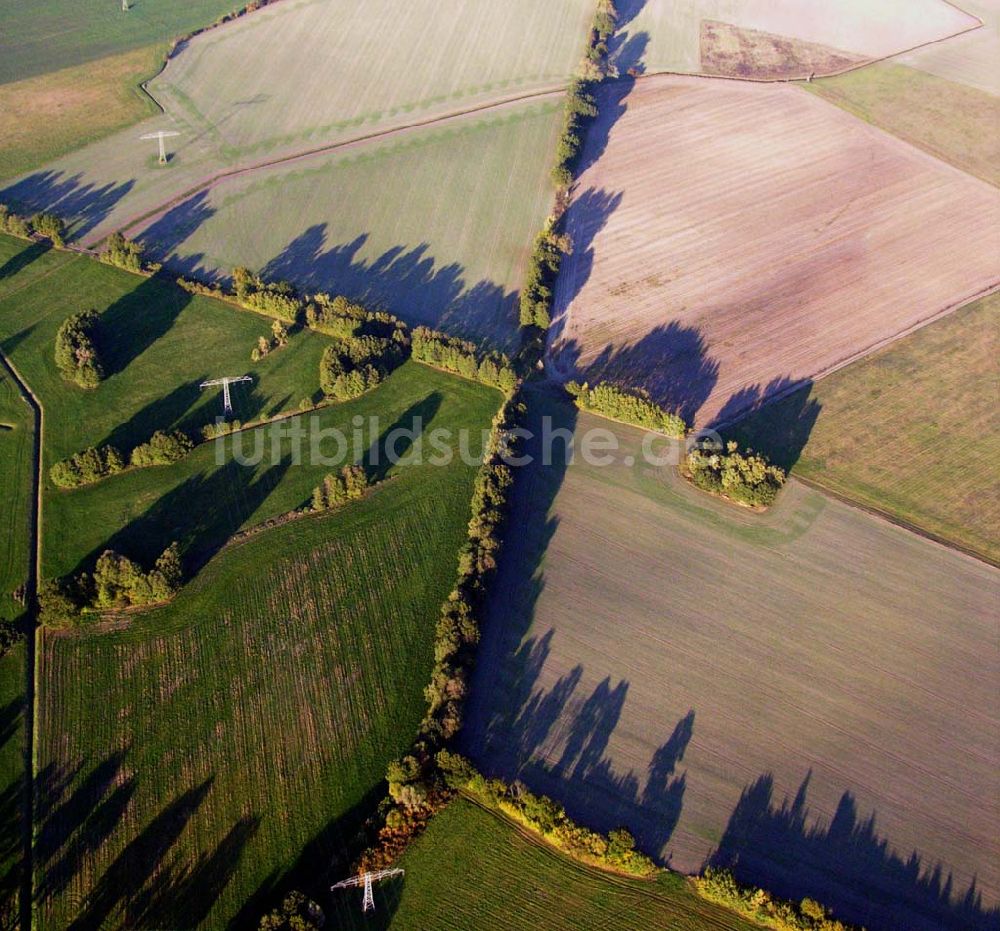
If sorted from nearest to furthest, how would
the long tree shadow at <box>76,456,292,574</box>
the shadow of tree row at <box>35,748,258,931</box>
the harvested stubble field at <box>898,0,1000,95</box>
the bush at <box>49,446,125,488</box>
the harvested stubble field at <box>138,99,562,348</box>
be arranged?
1. the shadow of tree row at <box>35,748,258,931</box>
2. the long tree shadow at <box>76,456,292,574</box>
3. the bush at <box>49,446,125,488</box>
4. the harvested stubble field at <box>138,99,562,348</box>
5. the harvested stubble field at <box>898,0,1000,95</box>

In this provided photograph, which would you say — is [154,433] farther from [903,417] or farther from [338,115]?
[903,417]

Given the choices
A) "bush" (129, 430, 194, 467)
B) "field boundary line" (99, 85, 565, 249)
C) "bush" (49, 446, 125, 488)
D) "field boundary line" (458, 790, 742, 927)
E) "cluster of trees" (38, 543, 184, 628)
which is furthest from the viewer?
"field boundary line" (99, 85, 565, 249)

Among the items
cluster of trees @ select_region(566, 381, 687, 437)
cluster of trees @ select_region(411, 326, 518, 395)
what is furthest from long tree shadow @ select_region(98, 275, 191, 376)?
cluster of trees @ select_region(566, 381, 687, 437)

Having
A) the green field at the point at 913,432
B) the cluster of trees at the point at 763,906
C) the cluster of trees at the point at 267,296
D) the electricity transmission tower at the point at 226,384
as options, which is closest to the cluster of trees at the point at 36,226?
the cluster of trees at the point at 267,296

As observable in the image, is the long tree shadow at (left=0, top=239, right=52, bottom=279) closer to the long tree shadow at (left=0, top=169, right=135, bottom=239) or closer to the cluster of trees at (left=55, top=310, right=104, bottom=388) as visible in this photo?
the long tree shadow at (left=0, top=169, right=135, bottom=239)

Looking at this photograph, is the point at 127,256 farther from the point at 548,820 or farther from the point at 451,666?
the point at 548,820
